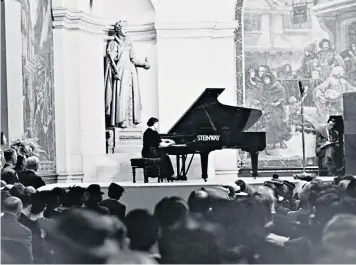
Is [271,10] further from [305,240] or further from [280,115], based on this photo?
[305,240]

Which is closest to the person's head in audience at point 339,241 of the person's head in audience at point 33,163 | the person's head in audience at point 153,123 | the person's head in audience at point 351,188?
the person's head in audience at point 351,188

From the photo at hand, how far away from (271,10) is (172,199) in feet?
10.2

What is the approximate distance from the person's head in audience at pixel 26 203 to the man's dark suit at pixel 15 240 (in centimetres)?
10

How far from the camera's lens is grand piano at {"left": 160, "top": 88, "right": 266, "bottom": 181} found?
682cm

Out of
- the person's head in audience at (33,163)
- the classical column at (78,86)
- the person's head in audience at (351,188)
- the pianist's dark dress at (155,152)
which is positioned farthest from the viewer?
the classical column at (78,86)

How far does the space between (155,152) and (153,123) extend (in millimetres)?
314

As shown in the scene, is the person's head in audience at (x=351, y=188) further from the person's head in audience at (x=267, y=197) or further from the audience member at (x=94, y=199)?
the audience member at (x=94, y=199)

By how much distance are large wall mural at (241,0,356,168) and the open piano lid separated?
7.1 inches

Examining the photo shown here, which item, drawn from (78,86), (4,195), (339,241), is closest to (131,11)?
(78,86)

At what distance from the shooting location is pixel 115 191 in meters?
6.22

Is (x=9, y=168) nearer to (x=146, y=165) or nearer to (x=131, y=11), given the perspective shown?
(x=146, y=165)

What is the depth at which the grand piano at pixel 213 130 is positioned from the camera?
6824mm

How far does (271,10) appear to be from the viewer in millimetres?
8195

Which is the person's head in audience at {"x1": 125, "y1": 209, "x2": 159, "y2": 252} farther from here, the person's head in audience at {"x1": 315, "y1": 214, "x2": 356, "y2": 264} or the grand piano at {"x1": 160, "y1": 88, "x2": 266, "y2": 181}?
the person's head in audience at {"x1": 315, "y1": 214, "x2": 356, "y2": 264}
